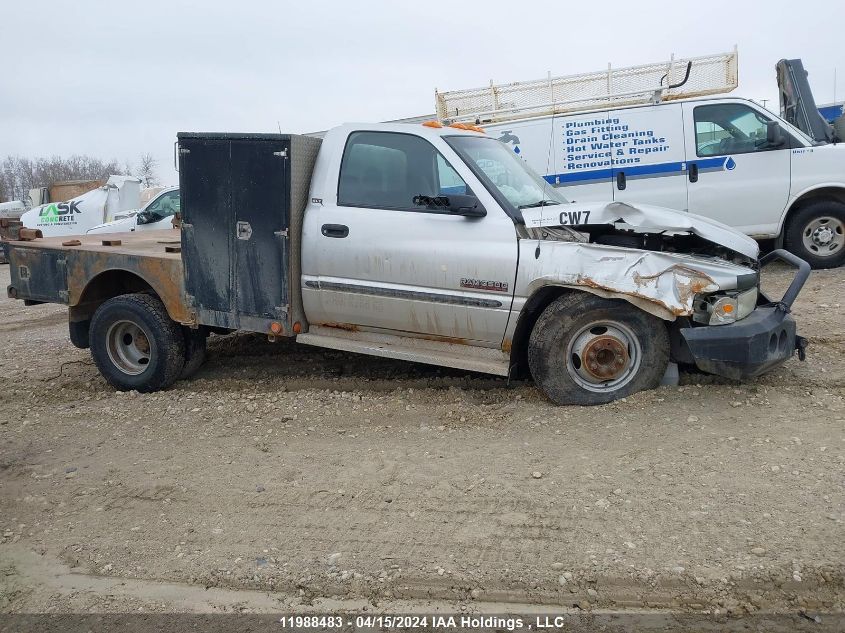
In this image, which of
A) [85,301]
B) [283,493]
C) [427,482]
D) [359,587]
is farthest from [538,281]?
[85,301]

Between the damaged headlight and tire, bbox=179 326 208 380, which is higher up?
the damaged headlight

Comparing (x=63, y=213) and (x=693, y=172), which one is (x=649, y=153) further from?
(x=63, y=213)

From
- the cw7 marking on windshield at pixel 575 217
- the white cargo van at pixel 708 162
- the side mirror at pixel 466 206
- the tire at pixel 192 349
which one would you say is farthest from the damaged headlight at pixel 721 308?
the white cargo van at pixel 708 162

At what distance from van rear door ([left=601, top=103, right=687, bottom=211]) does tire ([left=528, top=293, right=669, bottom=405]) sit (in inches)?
206

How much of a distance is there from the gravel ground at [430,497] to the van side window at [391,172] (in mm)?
1444

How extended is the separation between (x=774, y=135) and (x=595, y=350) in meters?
5.78

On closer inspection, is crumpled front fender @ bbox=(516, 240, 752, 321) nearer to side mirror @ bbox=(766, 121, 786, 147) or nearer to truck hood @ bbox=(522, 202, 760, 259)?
truck hood @ bbox=(522, 202, 760, 259)

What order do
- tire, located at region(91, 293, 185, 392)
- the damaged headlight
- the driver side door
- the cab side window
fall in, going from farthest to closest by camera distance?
the cab side window → tire, located at region(91, 293, 185, 392) → the driver side door → the damaged headlight

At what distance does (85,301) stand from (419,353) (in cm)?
300

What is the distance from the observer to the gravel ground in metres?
3.24

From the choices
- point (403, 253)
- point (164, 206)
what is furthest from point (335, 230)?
point (164, 206)

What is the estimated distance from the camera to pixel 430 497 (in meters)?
3.99

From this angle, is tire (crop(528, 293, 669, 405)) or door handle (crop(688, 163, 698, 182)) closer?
tire (crop(528, 293, 669, 405))

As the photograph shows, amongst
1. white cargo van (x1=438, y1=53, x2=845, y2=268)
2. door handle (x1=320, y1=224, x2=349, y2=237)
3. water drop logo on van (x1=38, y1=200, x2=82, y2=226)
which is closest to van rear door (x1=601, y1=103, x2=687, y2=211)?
white cargo van (x1=438, y1=53, x2=845, y2=268)
